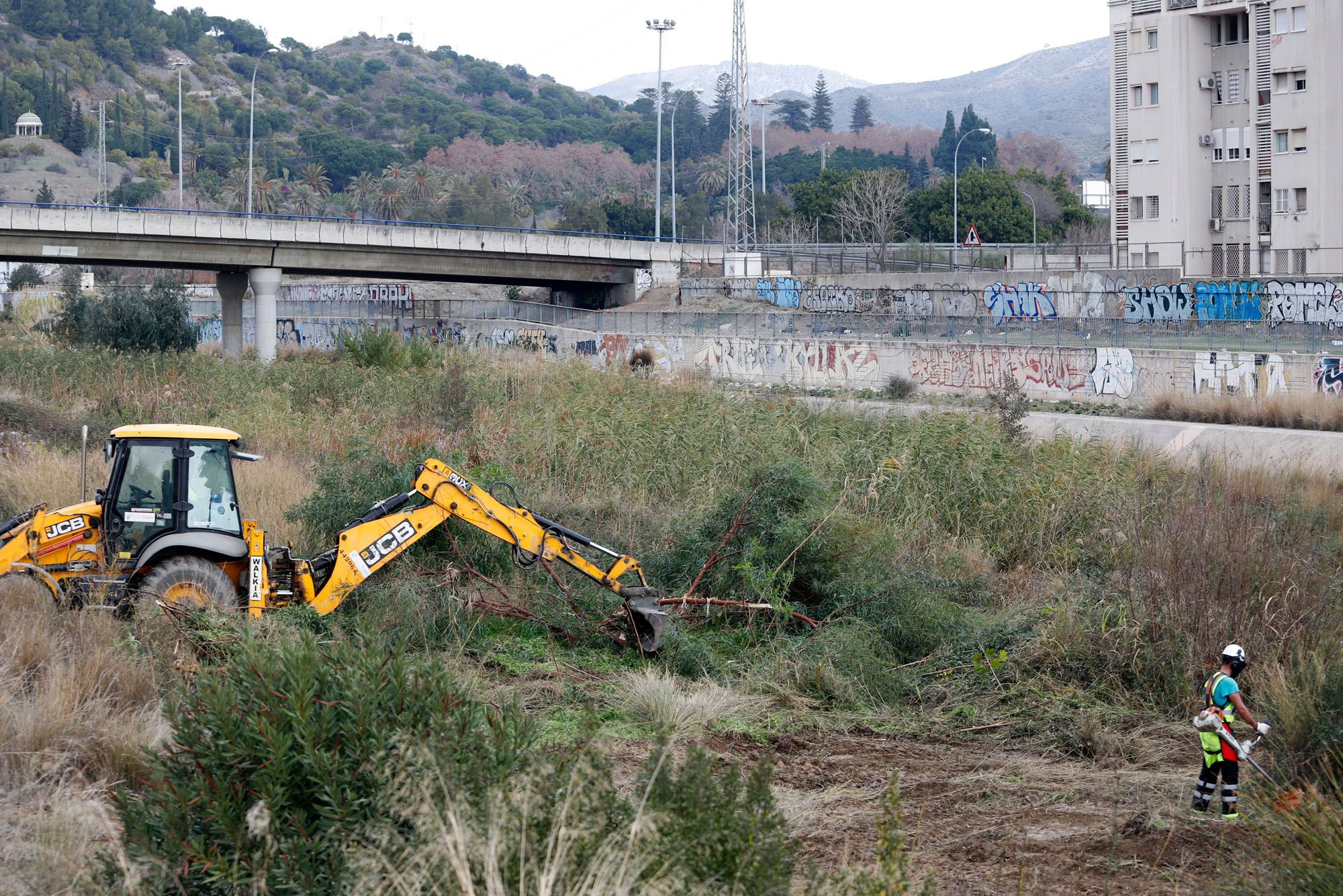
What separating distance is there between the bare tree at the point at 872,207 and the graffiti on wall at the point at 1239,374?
5152 centimetres

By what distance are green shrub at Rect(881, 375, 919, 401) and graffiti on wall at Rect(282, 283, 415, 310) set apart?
44.3 m

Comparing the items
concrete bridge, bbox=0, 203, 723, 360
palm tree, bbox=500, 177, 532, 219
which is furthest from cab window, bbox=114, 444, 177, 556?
palm tree, bbox=500, 177, 532, 219

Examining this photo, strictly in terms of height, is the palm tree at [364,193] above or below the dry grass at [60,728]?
above

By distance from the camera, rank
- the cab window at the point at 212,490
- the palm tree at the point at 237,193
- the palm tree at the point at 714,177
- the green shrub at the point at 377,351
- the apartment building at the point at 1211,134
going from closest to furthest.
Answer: the cab window at the point at 212,490
the green shrub at the point at 377,351
the apartment building at the point at 1211,134
the palm tree at the point at 237,193
the palm tree at the point at 714,177

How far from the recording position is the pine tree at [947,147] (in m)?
184

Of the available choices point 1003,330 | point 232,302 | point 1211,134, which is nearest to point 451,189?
point 232,302

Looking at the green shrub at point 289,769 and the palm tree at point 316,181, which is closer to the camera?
the green shrub at point 289,769

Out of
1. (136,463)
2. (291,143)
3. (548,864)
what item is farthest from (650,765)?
(291,143)

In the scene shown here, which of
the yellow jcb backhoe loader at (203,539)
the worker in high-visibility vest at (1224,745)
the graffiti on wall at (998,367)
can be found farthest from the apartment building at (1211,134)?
the worker in high-visibility vest at (1224,745)

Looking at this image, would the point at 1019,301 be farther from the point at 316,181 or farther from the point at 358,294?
the point at 316,181

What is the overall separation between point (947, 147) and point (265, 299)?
144 metres

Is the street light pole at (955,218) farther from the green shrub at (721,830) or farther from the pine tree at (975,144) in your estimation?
the pine tree at (975,144)

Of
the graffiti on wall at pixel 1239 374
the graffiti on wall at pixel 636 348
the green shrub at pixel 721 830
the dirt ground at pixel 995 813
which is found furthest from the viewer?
the graffiti on wall at pixel 636 348

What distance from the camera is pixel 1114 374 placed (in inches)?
1420
